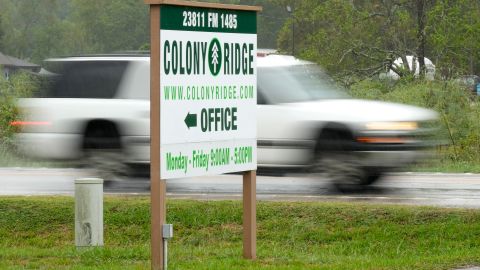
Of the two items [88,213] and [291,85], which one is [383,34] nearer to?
[291,85]

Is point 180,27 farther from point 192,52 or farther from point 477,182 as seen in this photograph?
point 477,182

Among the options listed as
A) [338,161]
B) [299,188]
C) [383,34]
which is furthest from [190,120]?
[383,34]

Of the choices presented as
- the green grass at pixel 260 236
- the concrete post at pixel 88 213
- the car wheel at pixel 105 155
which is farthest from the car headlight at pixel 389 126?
the concrete post at pixel 88 213

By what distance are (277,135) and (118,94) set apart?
2.39 m

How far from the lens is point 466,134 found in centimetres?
2550

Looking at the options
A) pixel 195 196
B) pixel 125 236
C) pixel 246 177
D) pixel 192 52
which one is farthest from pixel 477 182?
pixel 192 52

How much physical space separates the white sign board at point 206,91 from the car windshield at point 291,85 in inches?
226

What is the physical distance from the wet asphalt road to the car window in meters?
1.15

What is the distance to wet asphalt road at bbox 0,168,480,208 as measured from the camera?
14.8 meters

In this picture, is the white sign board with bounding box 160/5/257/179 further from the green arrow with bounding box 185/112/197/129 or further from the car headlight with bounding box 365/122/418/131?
the car headlight with bounding box 365/122/418/131

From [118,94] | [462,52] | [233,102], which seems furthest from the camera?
[462,52]

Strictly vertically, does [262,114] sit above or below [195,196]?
above

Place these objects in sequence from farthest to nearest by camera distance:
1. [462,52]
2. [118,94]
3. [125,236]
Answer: [462,52], [118,94], [125,236]

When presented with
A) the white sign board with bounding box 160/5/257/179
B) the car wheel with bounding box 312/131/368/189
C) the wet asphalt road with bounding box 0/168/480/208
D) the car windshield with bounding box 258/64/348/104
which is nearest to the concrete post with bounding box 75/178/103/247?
the white sign board with bounding box 160/5/257/179
